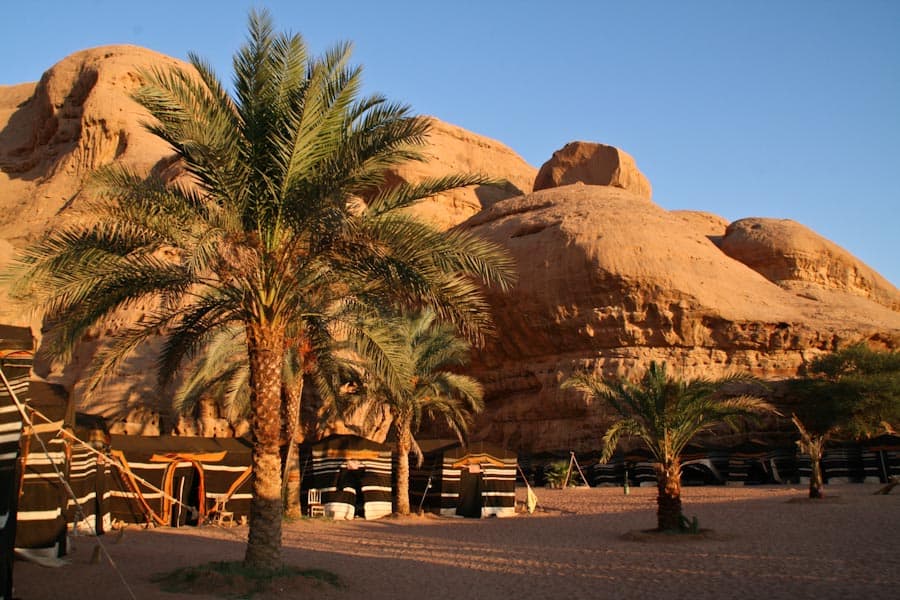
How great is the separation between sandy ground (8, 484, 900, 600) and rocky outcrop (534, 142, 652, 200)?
34.7m

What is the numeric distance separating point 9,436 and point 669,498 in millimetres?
11865

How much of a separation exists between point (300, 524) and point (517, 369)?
20.2m

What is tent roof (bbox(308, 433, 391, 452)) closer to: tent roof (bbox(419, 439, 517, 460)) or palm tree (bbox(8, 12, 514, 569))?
tent roof (bbox(419, 439, 517, 460))

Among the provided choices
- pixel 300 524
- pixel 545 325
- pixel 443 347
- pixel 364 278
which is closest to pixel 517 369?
pixel 545 325

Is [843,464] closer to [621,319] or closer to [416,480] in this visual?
[621,319]

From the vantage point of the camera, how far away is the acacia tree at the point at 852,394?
27.2 metres

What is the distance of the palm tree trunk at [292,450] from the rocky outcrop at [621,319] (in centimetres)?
1696

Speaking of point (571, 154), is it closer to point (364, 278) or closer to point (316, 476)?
point (316, 476)

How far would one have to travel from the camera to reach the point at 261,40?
31.0ft

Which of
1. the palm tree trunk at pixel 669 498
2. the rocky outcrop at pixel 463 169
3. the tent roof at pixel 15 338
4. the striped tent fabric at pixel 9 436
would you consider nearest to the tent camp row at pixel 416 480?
the palm tree trunk at pixel 669 498

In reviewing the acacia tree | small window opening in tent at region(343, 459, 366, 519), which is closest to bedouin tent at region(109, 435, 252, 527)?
small window opening in tent at region(343, 459, 366, 519)

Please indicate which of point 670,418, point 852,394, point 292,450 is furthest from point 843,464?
point 292,450

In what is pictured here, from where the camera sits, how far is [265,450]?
30.9 ft

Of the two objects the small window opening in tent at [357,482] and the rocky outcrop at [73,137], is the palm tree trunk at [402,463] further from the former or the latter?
the rocky outcrop at [73,137]
